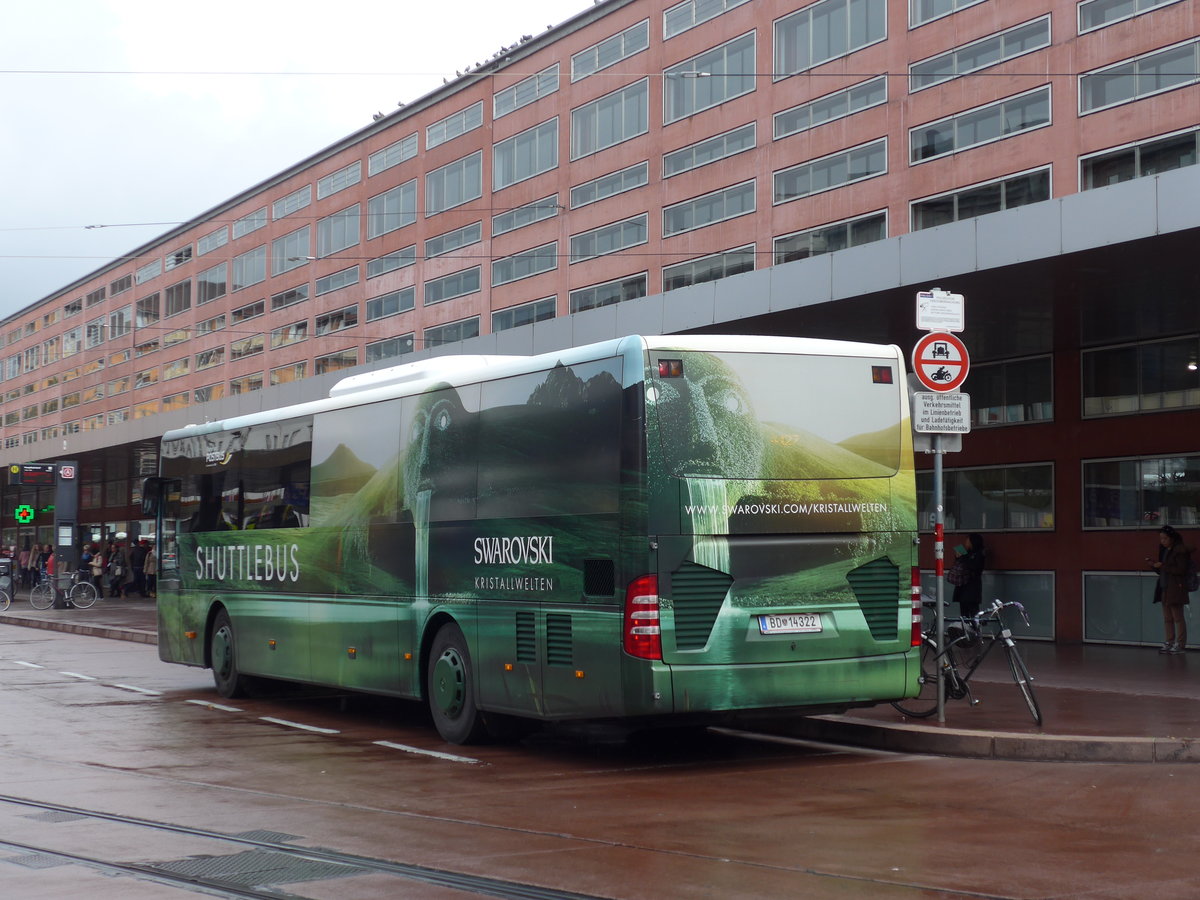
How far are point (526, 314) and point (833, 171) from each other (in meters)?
15.0

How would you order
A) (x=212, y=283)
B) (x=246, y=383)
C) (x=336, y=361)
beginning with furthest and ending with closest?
(x=212, y=283) < (x=246, y=383) < (x=336, y=361)

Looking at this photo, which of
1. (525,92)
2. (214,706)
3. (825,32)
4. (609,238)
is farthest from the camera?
(525,92)

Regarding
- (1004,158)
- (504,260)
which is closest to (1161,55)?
(1004,158)

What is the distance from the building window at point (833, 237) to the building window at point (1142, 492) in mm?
10656

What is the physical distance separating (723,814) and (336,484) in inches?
267

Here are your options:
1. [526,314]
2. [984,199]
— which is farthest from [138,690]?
[526,314]

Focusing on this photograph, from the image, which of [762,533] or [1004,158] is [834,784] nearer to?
[762,533]

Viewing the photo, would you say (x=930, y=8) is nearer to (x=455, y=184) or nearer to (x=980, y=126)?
(x=980, y=126)

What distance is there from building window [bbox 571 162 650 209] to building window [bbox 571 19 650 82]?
3.09 metres

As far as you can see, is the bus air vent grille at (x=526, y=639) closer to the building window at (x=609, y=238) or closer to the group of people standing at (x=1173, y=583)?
the group of people standing at (x=1173, y=583)

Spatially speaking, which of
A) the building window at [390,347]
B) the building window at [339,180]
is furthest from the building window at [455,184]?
the building window at [339,180]

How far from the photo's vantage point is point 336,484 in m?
14.6

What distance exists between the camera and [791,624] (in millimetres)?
10977

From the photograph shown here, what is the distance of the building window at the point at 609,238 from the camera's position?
4166cm
